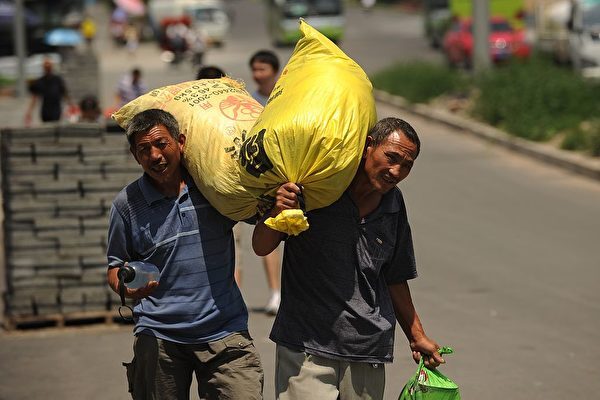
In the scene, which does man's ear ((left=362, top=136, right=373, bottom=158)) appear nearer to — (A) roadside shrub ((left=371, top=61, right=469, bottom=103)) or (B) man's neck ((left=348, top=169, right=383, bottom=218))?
(B) man's neck ((left=348, top=169, right=383, bottom=218))

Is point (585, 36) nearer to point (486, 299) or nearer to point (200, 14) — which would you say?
point (486, 299)

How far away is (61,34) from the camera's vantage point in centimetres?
4481

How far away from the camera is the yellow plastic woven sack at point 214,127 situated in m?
4.62

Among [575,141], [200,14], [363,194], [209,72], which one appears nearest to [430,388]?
[363,194]

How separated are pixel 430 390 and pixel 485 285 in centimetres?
569

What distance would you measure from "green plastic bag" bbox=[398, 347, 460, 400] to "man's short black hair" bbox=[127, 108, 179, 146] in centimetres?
132

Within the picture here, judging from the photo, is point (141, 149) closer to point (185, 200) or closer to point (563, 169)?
point (185, 200)

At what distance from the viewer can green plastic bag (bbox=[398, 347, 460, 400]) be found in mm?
4621

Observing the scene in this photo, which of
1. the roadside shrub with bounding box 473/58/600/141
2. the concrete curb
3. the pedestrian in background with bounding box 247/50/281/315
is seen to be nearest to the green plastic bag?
the pedestrian in background with bounding box 247/50/281/315

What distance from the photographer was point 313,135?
420 centimetres

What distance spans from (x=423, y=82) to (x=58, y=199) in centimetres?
1753

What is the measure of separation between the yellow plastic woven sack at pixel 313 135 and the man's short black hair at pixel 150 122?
38 cm

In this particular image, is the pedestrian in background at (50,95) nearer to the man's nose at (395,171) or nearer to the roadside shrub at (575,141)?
the roadside shrub at (575,141)

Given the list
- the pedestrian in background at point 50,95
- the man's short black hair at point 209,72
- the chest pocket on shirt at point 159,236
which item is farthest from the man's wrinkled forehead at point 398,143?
the pedestrian in background at point 50,95
